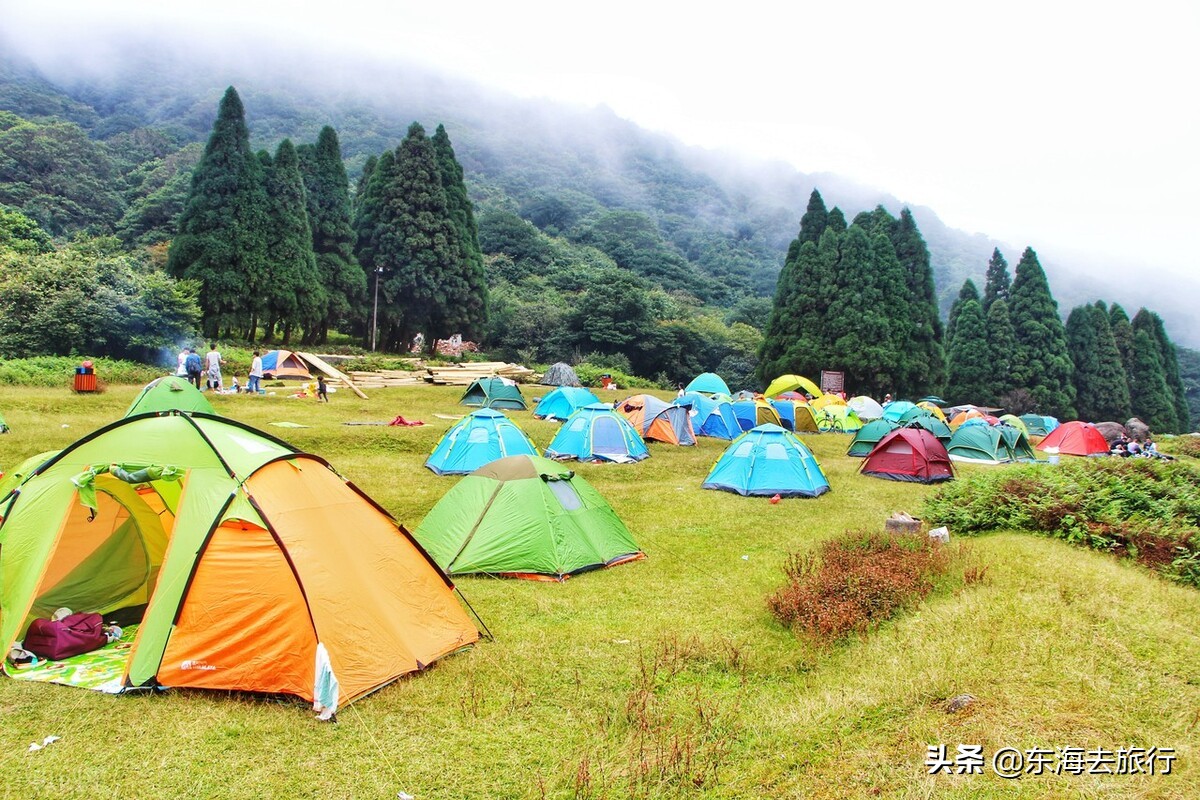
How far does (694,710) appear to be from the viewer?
18.2 ft

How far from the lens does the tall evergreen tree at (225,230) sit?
29.7m

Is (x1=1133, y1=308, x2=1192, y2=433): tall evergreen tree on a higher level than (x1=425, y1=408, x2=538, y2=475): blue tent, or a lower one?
higher

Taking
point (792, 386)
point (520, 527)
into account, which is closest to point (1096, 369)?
point (792, 386)

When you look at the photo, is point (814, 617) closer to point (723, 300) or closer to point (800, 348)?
point (800, 348)

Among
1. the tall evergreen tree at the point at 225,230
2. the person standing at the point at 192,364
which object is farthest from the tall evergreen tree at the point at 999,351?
the person standing at the point at 192,364

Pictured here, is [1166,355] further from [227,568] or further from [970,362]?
[227,568]

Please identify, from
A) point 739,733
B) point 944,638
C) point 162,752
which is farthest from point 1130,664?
point 162,752

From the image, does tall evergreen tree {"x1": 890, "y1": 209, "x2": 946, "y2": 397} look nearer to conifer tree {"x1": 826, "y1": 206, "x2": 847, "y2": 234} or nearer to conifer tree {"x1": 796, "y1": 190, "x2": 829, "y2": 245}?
conifer tree {"x1": 826, "y1": 206, "x2": 847, "y2": 234}

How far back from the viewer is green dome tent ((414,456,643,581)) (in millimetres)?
9062

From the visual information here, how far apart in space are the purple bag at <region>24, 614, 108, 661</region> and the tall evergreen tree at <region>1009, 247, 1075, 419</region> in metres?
45.1

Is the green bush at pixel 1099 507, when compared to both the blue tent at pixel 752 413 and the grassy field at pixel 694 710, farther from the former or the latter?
the blue tent at pixel 752 413

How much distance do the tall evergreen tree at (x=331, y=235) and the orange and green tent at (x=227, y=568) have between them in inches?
1223

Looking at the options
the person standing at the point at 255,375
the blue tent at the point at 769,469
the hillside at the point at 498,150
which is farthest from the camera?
the hillside at the point at 498,150

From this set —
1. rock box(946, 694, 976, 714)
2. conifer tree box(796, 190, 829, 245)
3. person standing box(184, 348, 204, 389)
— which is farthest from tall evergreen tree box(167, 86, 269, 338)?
rock box(946, 694, 976, 714)
